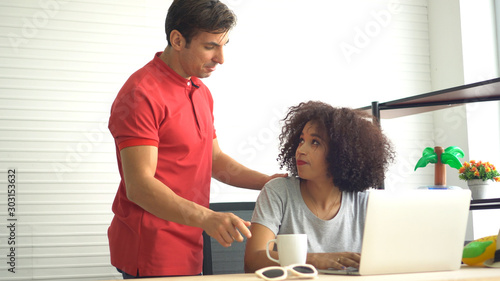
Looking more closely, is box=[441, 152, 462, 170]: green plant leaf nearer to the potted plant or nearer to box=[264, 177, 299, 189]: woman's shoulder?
the potted plant

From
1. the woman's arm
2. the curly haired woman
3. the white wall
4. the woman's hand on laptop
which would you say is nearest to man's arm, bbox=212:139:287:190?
the curly haired woman

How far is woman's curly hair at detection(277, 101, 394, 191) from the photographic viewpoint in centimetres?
202

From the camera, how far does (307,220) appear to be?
1.91m

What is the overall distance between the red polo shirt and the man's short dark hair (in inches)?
6.3

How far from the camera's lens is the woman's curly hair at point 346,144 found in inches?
79.4

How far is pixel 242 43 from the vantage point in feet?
13.6

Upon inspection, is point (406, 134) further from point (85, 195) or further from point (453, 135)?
point (85, 195)

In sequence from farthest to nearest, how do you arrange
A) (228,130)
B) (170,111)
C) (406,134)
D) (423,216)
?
1. (406,134)
2. (228,130)
3. (170,111)
4. (423,216)

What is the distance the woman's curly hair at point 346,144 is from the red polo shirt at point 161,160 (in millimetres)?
350

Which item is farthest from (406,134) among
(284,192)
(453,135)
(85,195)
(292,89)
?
(284,192)

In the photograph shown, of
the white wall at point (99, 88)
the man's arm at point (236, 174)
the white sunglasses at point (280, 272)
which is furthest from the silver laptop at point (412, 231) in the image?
the white wall at point (99, 88)

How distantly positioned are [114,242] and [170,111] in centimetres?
51

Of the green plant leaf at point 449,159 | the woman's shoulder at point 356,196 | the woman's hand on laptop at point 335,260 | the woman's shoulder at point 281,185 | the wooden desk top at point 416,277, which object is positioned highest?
the green plant leaf at point 449,159

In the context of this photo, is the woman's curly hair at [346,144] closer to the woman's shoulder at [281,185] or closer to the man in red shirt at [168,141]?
the woman's shoulder at [281,185]
